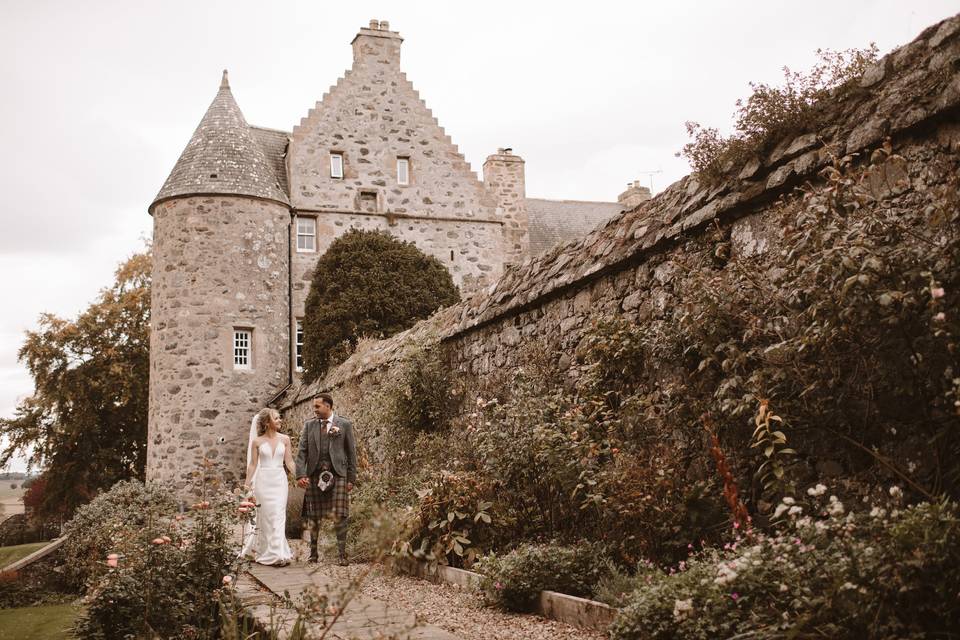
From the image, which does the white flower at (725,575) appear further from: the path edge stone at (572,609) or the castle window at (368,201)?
the castle window at (368,201)

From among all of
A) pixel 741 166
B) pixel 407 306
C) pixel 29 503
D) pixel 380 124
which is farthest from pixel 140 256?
pixel 741 166

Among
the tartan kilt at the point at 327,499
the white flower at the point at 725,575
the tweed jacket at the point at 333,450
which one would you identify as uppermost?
the tweed jacket at the point at 333,450

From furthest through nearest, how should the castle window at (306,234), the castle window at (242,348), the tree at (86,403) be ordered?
the tree at (86,403) < the castle window at (306,234) < the castle window at (242,348)

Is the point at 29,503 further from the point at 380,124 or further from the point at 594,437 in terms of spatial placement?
the point at 594,437

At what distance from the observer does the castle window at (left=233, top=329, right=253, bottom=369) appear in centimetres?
2036

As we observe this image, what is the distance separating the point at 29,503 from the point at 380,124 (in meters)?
22.2

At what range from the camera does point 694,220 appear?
5758 mm

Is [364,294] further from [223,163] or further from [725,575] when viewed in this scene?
[725,575]

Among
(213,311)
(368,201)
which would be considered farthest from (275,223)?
(368,201)

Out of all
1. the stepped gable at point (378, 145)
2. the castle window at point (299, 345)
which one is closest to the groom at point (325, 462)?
the castle window at point (299, 345)

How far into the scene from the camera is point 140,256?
3166 centimetres

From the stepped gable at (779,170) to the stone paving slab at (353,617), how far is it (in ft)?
10.1

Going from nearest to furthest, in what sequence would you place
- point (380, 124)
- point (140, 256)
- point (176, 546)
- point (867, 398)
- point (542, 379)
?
point (867, 398) < point (176, 546) < point (542, 379) < point (380, 124) < point (140, 256)

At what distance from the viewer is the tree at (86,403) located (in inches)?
1113
